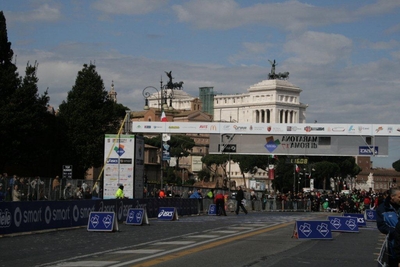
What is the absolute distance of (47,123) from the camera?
225ft

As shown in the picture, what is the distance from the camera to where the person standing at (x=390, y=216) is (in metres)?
10.5

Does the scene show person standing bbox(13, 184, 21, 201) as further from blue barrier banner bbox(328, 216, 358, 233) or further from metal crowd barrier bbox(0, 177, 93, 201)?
blue barrier banner bbox(328, 216, 358, 233)

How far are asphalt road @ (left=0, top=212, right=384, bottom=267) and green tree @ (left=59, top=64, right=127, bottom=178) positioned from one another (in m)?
45.7

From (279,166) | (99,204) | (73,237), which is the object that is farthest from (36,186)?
(279,166)

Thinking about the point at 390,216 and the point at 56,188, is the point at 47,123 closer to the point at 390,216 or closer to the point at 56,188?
the point at 56,188

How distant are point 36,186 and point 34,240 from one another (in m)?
10.2

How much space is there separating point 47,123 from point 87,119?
540 cm

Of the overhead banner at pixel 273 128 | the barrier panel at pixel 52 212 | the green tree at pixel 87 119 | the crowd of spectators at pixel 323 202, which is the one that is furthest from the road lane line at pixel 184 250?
the green tree at pixel 87 119

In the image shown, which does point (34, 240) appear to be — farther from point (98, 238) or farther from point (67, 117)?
point (67, 117)

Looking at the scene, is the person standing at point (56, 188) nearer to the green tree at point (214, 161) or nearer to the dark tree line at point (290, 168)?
the dark tree line at point (290, 168)

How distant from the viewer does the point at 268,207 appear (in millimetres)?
63406

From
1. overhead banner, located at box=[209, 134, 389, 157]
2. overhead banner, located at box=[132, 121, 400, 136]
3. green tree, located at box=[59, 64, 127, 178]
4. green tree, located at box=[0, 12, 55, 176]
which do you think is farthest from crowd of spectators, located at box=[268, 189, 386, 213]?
green tree, located at box=[0, 12, 55, 176]

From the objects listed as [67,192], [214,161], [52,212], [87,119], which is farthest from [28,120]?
[214,161]

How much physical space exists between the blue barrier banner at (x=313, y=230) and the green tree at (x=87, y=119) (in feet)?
160
